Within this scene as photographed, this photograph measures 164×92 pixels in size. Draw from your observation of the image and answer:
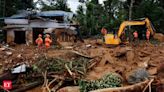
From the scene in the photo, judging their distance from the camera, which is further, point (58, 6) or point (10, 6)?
point (58, 6)

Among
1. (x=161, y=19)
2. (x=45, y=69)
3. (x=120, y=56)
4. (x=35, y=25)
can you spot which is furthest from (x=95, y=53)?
(x=161, y=19)

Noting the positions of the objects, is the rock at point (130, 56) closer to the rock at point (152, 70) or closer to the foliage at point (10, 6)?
the rock at point (152, 70)

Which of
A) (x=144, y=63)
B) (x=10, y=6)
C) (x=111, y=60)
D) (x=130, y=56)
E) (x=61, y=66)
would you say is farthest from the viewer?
(x=10, y=6)

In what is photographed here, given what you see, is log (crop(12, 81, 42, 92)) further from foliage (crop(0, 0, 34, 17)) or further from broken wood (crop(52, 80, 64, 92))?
foliage (crop(0, 0, 34, 17))

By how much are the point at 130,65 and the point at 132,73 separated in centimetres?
187

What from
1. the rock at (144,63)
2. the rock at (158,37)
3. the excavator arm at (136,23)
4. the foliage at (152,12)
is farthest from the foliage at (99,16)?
the rock at (144,63)

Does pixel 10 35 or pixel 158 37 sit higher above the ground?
pixel 158 37

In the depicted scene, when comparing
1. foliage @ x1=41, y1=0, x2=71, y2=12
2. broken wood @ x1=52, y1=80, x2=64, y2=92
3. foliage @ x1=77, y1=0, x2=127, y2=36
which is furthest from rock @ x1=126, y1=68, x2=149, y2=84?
foliage @ x1=41, y1=0, x2=71, y2=12

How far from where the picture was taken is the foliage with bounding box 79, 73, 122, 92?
50.8ft

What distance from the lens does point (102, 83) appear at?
615 inches

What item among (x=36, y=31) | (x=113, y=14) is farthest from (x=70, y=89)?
(x=113, y=14)

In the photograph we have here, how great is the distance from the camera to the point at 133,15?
3912 cm

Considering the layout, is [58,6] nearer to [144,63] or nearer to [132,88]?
[144,63]

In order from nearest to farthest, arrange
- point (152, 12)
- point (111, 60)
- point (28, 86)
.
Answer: point (28, 86) < point (111, 60) < point (152, 12)
